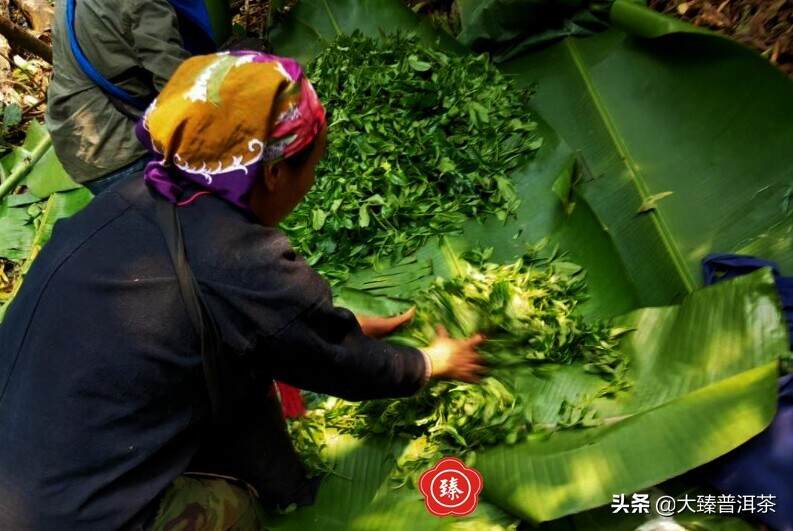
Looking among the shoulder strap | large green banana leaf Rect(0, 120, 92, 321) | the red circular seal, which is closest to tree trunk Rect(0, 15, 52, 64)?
large green banana leaf Rect(0, 120, 92, 321)

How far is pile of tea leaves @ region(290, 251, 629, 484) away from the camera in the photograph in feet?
6.15

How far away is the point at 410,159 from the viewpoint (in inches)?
96.9

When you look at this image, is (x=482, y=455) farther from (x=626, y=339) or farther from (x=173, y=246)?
(x=173, y=246)

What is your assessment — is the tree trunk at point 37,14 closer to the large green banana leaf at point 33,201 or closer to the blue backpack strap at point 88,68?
the large green banana leaf at point 33,201

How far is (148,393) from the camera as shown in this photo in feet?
4.26

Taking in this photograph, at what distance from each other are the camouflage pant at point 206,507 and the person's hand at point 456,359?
0.68 m

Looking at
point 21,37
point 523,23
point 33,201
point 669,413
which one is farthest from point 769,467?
point 21,37

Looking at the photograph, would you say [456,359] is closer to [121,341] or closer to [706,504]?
[706,504]

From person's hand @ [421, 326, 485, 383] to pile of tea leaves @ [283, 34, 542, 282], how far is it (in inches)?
22.7

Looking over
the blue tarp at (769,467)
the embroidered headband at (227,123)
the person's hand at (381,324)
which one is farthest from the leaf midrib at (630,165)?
the embroidered headband at (227,123)

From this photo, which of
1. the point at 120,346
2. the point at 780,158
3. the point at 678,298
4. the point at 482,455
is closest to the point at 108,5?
the point at 120,346

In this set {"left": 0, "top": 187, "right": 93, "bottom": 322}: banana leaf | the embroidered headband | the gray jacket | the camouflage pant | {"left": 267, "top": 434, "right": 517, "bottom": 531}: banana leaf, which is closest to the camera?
the embroidered headband

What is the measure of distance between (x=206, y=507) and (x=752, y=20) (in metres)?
2.64

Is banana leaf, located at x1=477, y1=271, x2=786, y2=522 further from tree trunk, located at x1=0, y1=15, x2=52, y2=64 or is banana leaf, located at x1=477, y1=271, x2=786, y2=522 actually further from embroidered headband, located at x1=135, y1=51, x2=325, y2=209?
tree trunk, located at x1=0, y1=15, x2=52, y2=64
